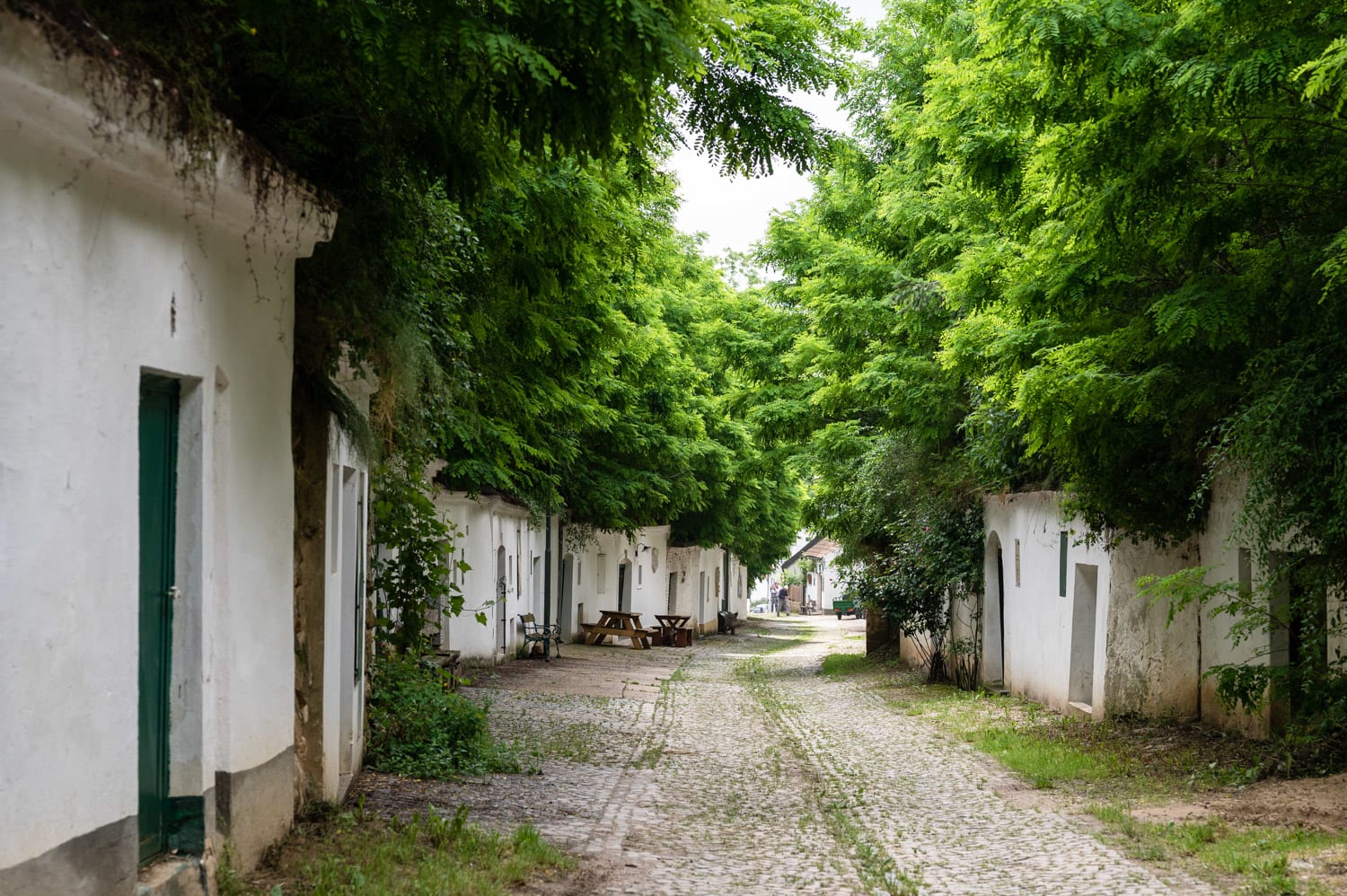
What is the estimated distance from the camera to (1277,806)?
886 cm

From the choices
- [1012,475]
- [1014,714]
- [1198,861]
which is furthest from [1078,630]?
[1198,861]

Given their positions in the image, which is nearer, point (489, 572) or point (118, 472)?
point (118, 472)

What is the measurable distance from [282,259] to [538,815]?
178 inches

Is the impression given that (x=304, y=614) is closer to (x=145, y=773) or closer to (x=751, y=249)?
(x=145, y=773)

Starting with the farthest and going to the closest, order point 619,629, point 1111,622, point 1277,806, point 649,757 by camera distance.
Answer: point 619,629 → point 1111,622 → point 649,757 → point 1277,806

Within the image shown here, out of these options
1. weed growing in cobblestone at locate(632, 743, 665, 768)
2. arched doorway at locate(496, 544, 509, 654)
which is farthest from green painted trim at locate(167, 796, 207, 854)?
arched doorway at locate(496, 544, 509, 654)

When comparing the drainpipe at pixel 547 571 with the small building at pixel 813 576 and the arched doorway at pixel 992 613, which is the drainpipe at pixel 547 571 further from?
the small building at pixel 813 576

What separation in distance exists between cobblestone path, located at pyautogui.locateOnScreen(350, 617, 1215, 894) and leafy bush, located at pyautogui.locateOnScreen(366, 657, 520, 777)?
39 cm

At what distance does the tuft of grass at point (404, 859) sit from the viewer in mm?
6180

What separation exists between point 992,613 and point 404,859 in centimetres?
1541

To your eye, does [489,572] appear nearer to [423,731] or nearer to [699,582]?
[423,731]

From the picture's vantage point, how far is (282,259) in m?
6.63

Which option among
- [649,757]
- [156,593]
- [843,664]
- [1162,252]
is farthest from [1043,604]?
[156,593]

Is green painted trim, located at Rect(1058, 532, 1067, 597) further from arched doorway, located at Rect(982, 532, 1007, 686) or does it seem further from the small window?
the small window
